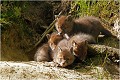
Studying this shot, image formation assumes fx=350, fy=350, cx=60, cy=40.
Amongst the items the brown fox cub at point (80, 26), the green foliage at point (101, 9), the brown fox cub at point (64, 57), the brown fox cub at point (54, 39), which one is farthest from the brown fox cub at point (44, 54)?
the green foliage at point (101, 9)

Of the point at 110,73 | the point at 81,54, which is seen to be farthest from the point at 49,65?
the point at 110,73

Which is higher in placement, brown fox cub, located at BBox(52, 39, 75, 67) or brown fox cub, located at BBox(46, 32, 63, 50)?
brown fox cub, located at BBox(46, 32, 63, 50)

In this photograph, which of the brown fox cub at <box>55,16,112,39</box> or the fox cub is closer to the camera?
the fox cub

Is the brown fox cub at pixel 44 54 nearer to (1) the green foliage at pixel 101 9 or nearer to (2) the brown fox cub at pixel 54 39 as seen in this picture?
(2) the brown fox cub at pixel 54 39

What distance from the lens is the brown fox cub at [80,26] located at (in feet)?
22.5

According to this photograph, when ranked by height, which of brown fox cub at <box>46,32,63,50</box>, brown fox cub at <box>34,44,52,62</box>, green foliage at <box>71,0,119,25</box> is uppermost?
green foliage at <box>71,0,119,25</box>

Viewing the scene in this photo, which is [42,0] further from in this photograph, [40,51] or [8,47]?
[40,51]

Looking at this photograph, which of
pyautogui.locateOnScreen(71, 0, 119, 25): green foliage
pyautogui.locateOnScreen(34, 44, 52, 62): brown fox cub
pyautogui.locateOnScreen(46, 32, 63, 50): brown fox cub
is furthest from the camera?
pyautogui.locateOnScreen(71, 0, 119, 25): green foliage

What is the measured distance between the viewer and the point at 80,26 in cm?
698

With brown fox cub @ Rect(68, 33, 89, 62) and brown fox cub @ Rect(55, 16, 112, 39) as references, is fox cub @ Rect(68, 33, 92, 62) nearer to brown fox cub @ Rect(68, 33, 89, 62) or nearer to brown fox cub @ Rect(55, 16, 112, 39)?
brown fox cub @ Rect(68, 33, 89, 62)

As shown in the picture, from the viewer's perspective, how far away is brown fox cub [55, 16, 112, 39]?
6863 mm

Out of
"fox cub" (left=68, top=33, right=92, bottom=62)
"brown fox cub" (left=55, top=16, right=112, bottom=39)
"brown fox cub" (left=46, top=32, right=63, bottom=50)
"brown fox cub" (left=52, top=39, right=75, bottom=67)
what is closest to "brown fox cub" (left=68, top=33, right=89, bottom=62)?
"fox cub" (left=68, top=33, right=92, bottom=62)

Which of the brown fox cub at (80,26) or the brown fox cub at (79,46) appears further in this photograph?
the brown fox cub at (80,26)

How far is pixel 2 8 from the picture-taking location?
7.88 m
